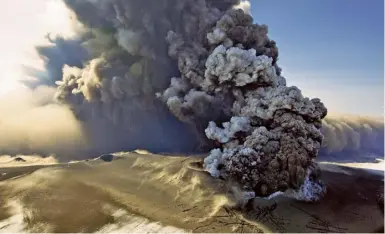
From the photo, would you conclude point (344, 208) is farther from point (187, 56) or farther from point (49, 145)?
point (49, 145)

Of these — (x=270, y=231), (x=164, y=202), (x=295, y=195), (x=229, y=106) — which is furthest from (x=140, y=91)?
(x=270, y=231)

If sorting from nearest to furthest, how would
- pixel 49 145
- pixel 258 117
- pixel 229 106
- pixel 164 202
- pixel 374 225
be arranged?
pixel 374 225 < pixel 164 202 < pixel 258 117 < pixel 229 106 < pixel 49 145

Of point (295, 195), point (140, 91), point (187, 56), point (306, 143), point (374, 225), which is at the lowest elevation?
point (374, 225)

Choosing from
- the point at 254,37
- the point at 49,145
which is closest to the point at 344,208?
the point at 254,37

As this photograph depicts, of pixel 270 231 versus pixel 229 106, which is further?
pixel 229 106

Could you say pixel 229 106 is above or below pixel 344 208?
above

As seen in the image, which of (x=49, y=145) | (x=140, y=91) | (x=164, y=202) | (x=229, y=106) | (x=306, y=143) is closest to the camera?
(x=164, y=202)
